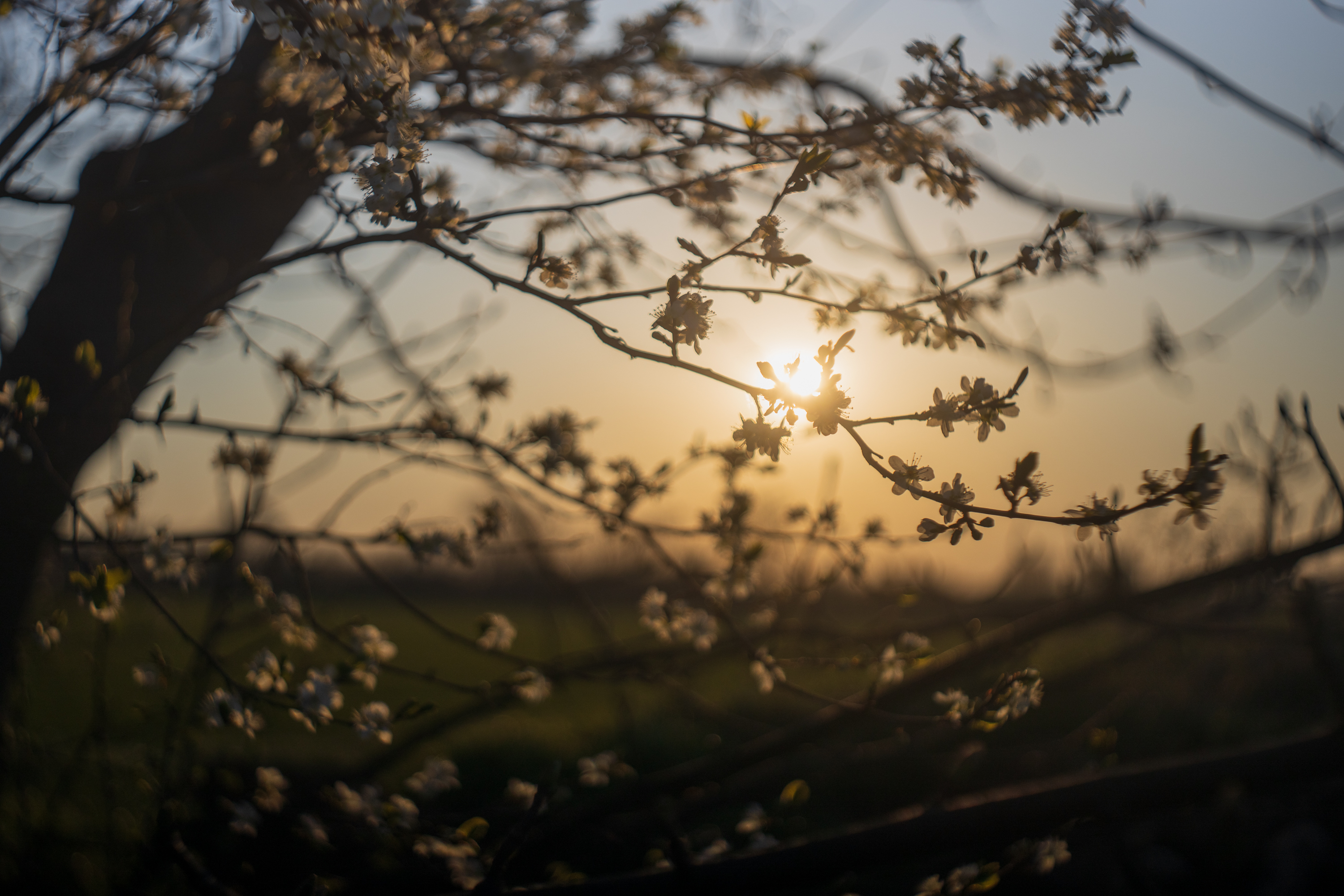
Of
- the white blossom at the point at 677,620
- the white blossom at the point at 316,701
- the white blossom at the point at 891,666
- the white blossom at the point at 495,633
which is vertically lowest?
the white blossom at the point at 891,666

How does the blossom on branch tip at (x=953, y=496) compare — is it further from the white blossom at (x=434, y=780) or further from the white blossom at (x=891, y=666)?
the white blossom at (x=434, y=780)

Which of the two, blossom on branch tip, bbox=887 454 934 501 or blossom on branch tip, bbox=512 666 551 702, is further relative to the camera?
blossom on branch tip, bbox=512 666 551 702

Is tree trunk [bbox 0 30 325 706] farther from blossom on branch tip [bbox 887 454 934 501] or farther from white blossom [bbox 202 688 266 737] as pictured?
blossom on branch tip [bbox 887 454 934 501]

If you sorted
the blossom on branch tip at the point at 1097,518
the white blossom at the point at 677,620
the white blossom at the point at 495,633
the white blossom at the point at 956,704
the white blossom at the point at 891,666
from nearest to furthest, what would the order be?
the blossom on branch tip at the point at 1097,518 < the white blossom at the point at 956,704 < the white blossom at the point at 891,666 < the white blossom at the point at 677,620 < the white blossom at the point at 495,633

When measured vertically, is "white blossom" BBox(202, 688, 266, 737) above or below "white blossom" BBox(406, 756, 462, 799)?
above

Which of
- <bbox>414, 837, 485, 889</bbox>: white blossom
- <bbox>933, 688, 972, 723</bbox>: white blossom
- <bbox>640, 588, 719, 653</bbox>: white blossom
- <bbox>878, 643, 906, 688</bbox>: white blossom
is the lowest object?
<bbox>414, 837, 485, 889</bbox>: white blossom

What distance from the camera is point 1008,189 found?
2.84 meters

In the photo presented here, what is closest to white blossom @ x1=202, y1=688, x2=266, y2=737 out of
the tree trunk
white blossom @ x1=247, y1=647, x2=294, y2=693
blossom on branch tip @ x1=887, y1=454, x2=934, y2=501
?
white blossom @ x1=247, y1=647, x2=294, y2=693

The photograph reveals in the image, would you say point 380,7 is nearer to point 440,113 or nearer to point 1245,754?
point 440,113

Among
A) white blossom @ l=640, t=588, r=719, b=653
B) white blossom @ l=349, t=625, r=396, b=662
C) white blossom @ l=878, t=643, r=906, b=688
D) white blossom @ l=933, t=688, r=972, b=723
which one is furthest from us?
white blossom @ l=640, t=588, r=719, b=653

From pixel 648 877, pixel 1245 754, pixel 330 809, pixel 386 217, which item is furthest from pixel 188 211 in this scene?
pixel 1245 754

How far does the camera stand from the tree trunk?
2221 millimetres

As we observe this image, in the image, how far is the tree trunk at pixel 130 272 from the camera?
7.29 feet

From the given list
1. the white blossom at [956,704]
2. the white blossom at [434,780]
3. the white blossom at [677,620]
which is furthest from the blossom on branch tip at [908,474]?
the white blossom at [434,780]
